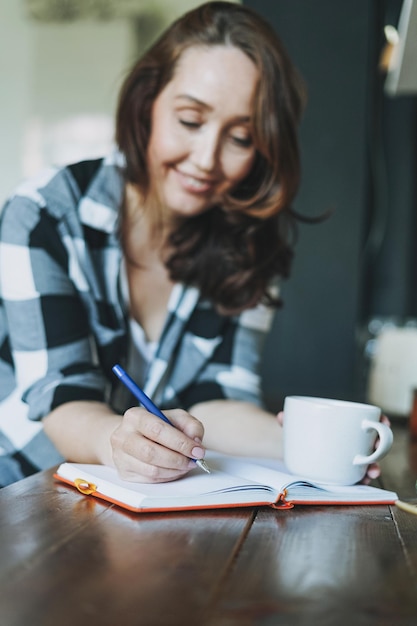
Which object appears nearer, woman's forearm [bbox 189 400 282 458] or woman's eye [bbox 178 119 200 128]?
woman's forearm [bbox 189 400 282 458]

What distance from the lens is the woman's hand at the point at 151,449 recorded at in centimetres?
73

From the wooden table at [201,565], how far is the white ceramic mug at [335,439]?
7 cm

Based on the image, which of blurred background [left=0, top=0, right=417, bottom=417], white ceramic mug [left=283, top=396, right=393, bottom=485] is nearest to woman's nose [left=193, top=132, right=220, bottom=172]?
blurred background [left=0, top=0, right=417, bottom=417]

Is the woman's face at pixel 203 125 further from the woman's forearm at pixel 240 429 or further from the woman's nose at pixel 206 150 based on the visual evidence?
the woman's forearm at pixel 240 429

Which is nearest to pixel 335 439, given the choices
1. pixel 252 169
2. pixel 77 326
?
pixel 77 326

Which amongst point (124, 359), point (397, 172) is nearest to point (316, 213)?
point (397, 172)

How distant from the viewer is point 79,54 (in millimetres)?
3369

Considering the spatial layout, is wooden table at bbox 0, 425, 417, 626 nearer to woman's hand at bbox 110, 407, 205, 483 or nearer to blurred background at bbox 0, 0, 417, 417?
woman's hand at bbox 110, 407, 205, 483

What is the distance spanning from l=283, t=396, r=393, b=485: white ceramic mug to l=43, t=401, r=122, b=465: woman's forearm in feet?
0.64

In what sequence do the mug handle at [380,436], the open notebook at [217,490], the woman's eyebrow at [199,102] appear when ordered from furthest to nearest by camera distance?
the woman's eyebrow at [199,102], the mug handle at [380,436], the open notebook at [217,490]

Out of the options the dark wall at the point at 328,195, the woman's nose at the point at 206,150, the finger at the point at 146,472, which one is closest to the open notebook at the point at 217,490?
the finger at the point at 146,472

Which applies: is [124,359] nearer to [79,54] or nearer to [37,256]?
[37,256]

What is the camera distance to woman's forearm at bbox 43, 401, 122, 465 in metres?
0.86

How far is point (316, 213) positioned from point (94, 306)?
1.11 metres
